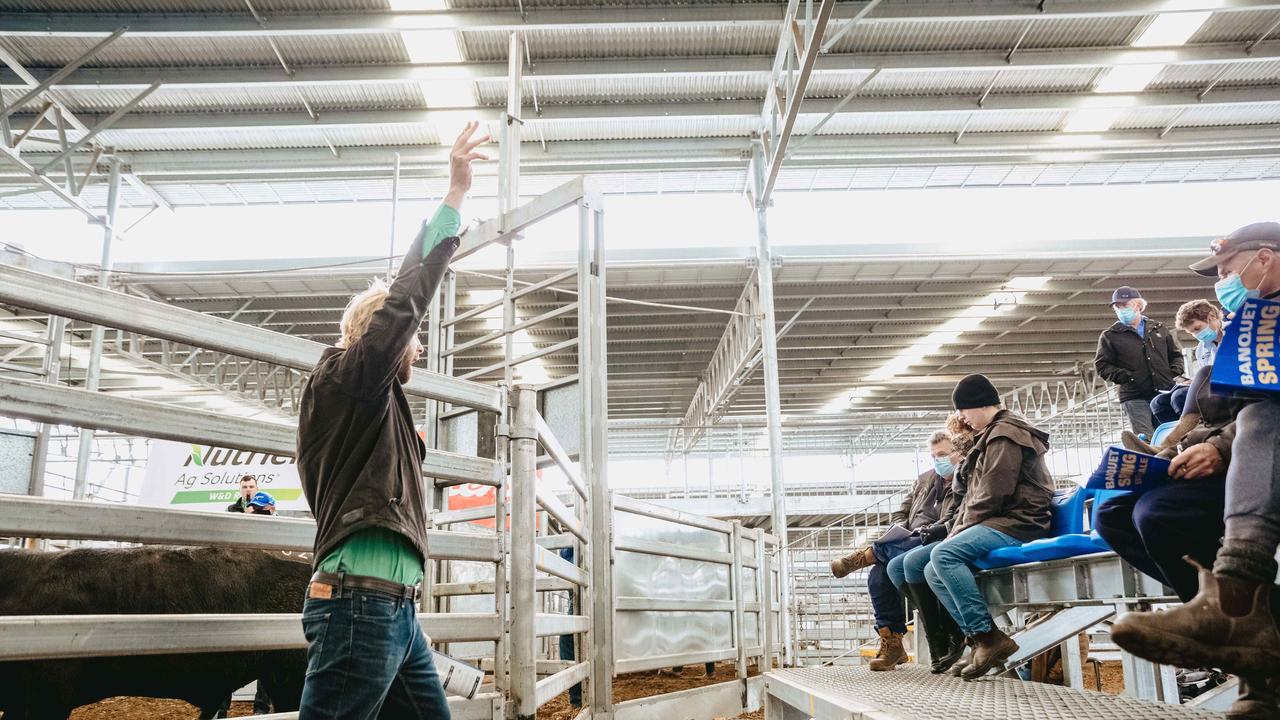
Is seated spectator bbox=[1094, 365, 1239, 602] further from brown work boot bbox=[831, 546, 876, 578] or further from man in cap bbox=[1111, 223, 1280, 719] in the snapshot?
brown work boot bbox=[831, 546, 876, 578]

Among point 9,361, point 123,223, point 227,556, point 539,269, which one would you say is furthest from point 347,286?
point 227,556

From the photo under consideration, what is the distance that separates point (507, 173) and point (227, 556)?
408 centimetres

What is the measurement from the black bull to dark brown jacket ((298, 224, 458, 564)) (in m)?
0.47

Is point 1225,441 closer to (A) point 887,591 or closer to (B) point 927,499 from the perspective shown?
(A) point 887,591

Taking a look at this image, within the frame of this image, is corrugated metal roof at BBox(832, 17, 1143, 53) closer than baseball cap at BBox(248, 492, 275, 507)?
No

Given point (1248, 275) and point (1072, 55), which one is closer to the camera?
point (1248, 275)

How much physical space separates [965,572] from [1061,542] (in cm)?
64

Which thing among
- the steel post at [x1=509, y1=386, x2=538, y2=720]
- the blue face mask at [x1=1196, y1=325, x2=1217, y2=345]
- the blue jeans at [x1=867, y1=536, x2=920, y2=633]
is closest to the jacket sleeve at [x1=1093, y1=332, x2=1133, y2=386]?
the blue face mask at [x1=1196, y1=325, x2=1217, y2=345]

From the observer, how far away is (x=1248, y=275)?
2.44 metres

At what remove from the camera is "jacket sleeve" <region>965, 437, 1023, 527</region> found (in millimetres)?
4348

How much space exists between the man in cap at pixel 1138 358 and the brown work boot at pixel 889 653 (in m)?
2.52

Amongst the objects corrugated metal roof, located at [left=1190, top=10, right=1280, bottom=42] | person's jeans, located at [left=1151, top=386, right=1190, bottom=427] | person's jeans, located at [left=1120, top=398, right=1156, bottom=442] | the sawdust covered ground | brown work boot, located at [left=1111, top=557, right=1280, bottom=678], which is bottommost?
the sawdust covered ground

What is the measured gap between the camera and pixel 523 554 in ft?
9.56

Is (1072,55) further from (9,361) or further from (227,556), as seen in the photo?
(9,361)
